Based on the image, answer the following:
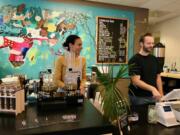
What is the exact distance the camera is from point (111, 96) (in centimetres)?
142

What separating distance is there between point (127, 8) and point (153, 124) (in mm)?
3270

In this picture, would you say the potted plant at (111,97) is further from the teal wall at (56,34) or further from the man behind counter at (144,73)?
the teal wall at (56,34)

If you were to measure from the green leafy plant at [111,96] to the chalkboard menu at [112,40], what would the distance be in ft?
9.19

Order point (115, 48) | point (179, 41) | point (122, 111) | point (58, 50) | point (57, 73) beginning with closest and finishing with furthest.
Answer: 1. point (122, 111)
2. point (57, 73)
3. point (58, 50)
4. point (115, 48)
5. point (179, 41)

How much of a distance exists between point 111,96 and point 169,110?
66 centimetres

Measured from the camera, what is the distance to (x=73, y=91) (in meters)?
1.80

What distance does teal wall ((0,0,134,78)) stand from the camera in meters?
3.71

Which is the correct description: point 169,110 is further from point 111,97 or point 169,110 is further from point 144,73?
point 144,73

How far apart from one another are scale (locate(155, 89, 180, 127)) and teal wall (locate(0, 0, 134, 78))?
8.11ft

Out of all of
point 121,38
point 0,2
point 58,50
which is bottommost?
point 58,50

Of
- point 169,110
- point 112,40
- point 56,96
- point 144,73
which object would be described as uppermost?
point 112,40

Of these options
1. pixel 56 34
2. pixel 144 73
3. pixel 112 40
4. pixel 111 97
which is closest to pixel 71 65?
pixel 144 73

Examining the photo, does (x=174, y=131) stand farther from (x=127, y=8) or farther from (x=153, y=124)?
(x=127, y=8)

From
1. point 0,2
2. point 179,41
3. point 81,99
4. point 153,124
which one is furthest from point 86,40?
point 179,41
